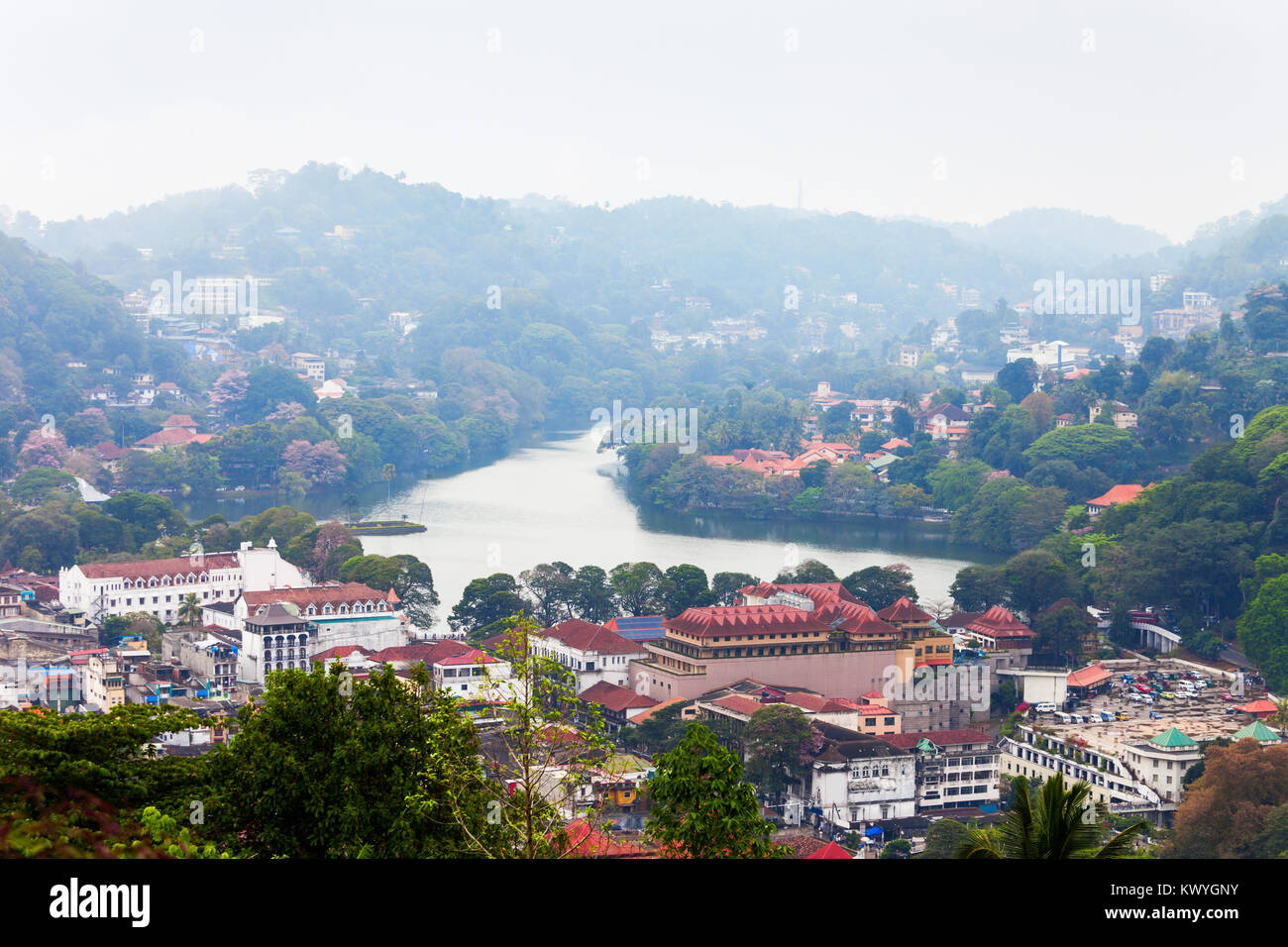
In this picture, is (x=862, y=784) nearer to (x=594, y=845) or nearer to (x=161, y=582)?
(x=594, y=845)


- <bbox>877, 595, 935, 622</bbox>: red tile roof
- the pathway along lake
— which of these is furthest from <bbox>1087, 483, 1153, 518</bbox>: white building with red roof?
<bbox>877, 595, 935, 622</bbox>: red tile roof

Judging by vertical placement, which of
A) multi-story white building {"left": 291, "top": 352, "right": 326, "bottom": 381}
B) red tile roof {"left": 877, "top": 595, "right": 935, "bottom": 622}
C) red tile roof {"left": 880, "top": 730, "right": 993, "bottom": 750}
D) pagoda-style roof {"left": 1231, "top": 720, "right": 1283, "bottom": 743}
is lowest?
pagoda-style roof {"left": 1231, "top": 720, "right": 1283, "bottom": 743}

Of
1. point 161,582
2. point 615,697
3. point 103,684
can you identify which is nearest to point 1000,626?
point 615,697

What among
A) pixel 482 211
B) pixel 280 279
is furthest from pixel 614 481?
pixel 482 211

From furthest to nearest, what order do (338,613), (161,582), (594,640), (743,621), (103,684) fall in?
(161,582) < (338,613) < (594,640) < (743,621) < (103,684)

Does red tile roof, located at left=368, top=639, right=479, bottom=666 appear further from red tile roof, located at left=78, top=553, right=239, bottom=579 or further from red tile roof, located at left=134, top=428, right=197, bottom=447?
red tile roof, located at left=134, top=428, right=197, bottom=447

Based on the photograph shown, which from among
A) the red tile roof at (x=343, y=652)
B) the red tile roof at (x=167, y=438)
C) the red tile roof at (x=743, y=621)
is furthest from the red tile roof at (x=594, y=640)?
the red tile roof at (x=167, y=438)
